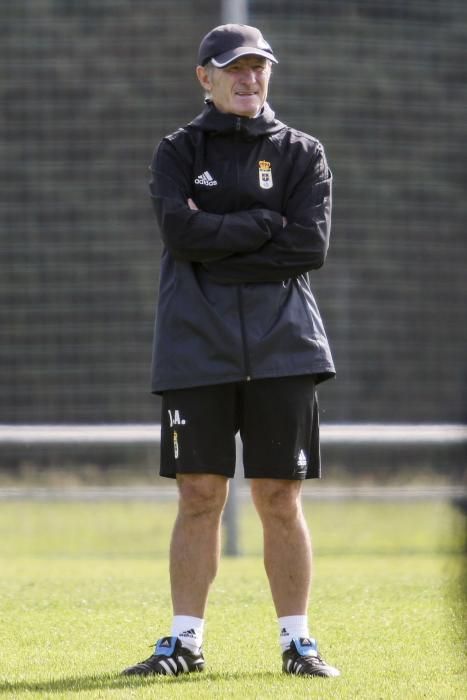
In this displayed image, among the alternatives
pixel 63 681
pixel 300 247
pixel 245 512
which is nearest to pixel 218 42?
pixel 300 247

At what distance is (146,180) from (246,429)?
6397mm

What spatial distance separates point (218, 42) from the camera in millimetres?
4094

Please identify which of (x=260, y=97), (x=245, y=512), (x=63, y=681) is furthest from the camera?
(x=245, y=512)

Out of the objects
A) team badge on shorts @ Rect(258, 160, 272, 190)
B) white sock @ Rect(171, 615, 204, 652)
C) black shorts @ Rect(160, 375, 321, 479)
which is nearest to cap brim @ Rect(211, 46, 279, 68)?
team badge on shorts @ Rect(258, 160, 272, 190)

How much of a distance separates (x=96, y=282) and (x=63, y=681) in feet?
20.7

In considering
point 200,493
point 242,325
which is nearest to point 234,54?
point 242,325

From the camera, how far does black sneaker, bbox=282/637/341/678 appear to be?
3842 mm

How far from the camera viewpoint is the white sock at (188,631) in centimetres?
397

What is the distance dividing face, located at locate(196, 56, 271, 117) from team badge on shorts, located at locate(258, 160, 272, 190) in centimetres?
14

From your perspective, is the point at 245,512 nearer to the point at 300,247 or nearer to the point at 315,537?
the point at 315,537

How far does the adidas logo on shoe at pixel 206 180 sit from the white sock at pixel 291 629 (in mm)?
1215

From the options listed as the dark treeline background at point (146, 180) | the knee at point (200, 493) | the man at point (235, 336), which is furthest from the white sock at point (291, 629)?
the dark treeline background at point (146, 180)

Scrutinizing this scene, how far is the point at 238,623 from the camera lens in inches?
196

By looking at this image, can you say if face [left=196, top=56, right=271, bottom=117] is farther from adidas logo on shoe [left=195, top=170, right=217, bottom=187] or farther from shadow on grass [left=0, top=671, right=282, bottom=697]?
shadow on grass [left=0, top=671, right=282, bottom=697]
